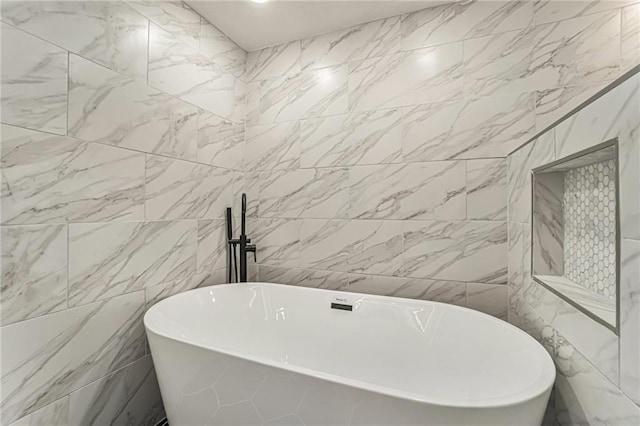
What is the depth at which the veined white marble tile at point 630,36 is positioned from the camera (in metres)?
1.47

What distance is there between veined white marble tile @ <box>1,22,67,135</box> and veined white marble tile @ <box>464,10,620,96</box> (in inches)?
79.6

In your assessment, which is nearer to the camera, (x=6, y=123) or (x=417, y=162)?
(x=6, y=123)

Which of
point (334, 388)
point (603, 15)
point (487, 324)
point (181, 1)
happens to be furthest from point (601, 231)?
point (181, 1)

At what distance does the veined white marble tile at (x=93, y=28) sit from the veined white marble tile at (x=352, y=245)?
4.57 ft

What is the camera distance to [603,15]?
156 cm

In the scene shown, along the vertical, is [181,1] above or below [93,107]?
above

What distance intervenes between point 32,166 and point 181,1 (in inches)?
51.8

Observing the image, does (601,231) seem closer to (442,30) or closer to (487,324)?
(487,324)

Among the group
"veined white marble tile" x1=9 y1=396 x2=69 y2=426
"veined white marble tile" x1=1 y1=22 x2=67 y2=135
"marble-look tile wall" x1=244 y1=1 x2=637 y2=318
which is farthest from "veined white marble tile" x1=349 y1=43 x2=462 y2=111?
"veined white marble tile" x1=9 y1=396 x2=69 y2=426

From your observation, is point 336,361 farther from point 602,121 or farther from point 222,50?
point 222,50

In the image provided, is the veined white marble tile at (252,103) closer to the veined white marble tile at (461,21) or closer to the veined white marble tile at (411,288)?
the veined white marble tile at (461,21)

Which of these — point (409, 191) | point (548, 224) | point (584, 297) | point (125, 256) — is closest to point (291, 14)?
point (409, 191)

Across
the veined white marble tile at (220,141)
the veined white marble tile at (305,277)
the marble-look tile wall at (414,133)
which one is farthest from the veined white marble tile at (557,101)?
the veined white marble tile at (220,141)

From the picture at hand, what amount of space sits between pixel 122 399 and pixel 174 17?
6.87ft
